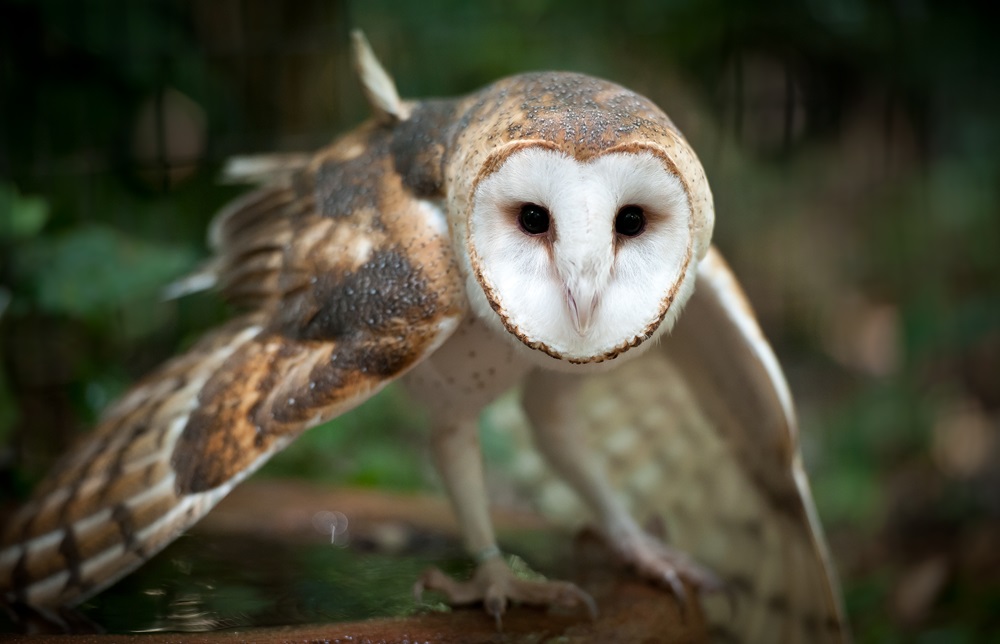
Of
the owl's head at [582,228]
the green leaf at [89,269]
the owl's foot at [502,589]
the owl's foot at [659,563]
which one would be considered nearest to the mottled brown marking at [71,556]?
the owl's foot at [502,589]

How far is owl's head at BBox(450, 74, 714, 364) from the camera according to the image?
1032 millimetres

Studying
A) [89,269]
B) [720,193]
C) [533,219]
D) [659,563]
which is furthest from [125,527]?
[720,193]

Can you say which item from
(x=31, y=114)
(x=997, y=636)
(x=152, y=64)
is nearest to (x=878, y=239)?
(x=997, y=636)

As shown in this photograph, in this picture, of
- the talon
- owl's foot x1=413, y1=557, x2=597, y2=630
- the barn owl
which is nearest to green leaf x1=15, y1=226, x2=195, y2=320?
the barn owl

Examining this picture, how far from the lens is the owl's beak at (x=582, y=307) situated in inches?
40.9

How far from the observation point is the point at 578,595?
1.43m

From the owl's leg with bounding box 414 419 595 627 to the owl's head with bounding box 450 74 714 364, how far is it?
0.43m

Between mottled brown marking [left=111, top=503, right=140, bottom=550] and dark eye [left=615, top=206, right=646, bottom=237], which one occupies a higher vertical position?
dark eye [left=615, top=206, right=646, bottom=237]

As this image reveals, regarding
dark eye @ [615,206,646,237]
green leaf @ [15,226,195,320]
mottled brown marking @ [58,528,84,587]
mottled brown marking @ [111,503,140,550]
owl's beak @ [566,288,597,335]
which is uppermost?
dark eye @ [615,206,646,237]

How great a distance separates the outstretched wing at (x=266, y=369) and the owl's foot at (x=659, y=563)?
1.99 feet

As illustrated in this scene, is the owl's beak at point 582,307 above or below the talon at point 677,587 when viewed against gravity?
above

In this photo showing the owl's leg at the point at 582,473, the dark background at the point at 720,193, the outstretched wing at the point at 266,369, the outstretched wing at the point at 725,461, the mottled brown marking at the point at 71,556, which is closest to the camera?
the outstretched wing at the point at 266,369

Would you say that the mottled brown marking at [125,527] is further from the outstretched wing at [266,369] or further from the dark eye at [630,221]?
the dark eye at [630,221]

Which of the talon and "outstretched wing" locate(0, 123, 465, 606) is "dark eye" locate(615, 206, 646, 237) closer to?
"outstretched wing" locate(0, 123, 465, 606)
